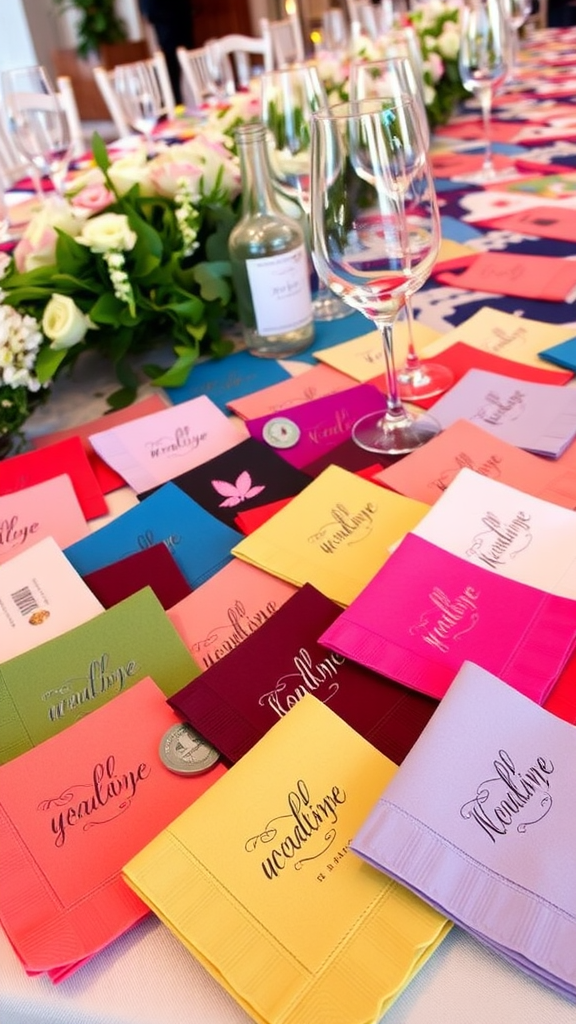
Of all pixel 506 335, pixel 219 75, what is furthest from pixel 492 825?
pixel 219 75

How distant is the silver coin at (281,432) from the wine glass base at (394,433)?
0.06 meters

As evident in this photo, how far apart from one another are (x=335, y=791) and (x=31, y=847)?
162 millimetres

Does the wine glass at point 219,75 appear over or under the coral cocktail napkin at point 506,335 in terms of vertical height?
over

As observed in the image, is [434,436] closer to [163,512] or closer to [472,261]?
[163,512]

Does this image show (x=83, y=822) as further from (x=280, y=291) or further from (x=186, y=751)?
(x=280, y=291)

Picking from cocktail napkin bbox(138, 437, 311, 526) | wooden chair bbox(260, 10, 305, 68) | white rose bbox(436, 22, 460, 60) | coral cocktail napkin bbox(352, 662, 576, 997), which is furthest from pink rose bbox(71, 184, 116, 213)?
wooden chair bbox(260, 10, 305, 68)

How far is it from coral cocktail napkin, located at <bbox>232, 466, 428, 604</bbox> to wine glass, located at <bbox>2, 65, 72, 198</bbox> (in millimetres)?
1079

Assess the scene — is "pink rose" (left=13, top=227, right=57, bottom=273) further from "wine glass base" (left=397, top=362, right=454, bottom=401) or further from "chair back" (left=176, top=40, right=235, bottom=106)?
"chair back" (left=176, top=40, right=235, bottom=106)

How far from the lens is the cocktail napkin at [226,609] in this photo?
0.57m

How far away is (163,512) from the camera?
71cm

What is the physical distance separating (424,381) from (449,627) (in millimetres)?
412

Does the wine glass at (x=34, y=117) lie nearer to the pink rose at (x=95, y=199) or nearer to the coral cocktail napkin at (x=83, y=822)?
the pink rose at (x=95, y=199)

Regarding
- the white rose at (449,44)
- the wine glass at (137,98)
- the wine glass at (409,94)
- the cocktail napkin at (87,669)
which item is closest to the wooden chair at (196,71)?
the wine glass at (137,98)

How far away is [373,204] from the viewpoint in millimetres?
663
